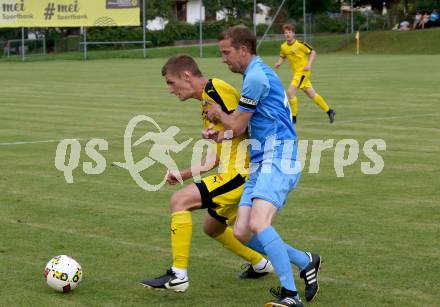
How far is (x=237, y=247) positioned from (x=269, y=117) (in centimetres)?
124

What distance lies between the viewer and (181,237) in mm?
6828

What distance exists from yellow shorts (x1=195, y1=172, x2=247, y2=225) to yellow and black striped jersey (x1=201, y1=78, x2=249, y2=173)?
8 cm

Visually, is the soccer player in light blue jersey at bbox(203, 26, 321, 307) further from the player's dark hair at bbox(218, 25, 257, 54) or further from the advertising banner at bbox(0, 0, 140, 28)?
the advertising banner at bbox(0, 0, 140, 28)

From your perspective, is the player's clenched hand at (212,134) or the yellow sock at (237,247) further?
the yellow sock at (237,247)

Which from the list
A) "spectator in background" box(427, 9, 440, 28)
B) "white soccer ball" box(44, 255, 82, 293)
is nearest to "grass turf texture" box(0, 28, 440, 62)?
"spectator in background" box(427, 9, 440, 28)

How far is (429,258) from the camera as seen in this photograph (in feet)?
25.5

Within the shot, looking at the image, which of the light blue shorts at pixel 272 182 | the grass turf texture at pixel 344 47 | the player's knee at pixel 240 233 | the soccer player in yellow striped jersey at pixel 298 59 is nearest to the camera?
the light blue shorts at pixel 272 182

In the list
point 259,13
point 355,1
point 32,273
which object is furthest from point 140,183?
point 259,13

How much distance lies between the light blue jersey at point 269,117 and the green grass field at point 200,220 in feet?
3.59

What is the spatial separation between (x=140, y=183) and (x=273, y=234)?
558cm

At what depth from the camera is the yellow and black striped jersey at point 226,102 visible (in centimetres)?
676

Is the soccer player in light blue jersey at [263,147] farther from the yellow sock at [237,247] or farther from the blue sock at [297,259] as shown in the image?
the yellow sock at [237,247]

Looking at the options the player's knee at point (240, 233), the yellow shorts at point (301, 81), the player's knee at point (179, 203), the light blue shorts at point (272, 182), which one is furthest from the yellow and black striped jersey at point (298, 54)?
the player's knee at point (240, 233)
